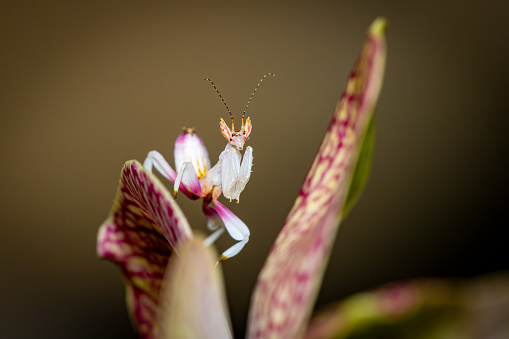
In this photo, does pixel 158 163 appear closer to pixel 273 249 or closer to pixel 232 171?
pixel 232 171

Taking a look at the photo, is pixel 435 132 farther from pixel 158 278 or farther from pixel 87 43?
pixel 158 278

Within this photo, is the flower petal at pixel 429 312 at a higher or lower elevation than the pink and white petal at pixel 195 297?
lower

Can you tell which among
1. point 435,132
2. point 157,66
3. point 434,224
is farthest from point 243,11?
point 434,224

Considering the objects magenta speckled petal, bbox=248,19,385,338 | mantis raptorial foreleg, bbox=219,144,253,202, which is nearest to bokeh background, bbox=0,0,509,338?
mantis raptorial foreleg, bbox=219,144,253,202

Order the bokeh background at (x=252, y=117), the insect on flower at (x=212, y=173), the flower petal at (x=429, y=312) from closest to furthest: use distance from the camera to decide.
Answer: the flower petal at (x=429, y=312) < the insect on flower at (x=212, y=173) < the bokeh background at (x=252, y=117)

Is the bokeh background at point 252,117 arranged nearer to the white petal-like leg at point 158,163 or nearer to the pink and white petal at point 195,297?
the white petal-like leg at point 158,163

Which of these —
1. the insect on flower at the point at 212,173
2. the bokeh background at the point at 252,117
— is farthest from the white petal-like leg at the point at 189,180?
the bokeh background at the point at 252,117
